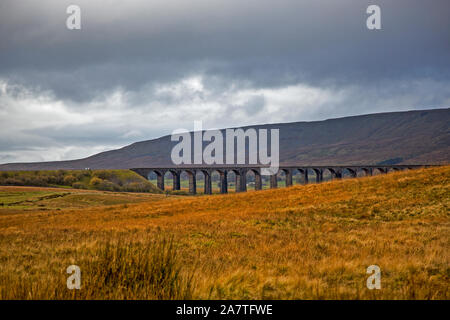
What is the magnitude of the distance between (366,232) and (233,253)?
6.94 metres

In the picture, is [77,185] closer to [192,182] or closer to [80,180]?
[80,180]

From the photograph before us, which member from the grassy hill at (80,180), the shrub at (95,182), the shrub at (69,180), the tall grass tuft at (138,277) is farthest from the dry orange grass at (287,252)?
the shrub at (69,180)

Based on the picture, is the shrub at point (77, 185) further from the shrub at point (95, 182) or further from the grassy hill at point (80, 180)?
the shrub at point (95, 182)

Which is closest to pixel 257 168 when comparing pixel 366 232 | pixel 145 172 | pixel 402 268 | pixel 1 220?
pixel 145 172

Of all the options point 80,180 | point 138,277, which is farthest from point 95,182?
point 138,277

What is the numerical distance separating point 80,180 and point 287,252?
81.6 meters

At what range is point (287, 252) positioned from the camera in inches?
436

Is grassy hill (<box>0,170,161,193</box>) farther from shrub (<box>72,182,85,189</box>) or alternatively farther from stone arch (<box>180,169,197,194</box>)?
stone arch (<box>180,169,197,194</box>)

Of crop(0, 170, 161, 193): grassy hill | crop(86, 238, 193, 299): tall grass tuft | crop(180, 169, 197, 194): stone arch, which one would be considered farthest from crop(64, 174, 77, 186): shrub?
crop(86, 238, 193, 299): tall grass tuft

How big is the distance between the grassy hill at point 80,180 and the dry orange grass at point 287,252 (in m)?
52.7

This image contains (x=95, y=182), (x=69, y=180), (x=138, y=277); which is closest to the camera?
(x=138, y=277)

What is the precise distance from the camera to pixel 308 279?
278 inches

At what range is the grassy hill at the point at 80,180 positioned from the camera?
77.3 m
